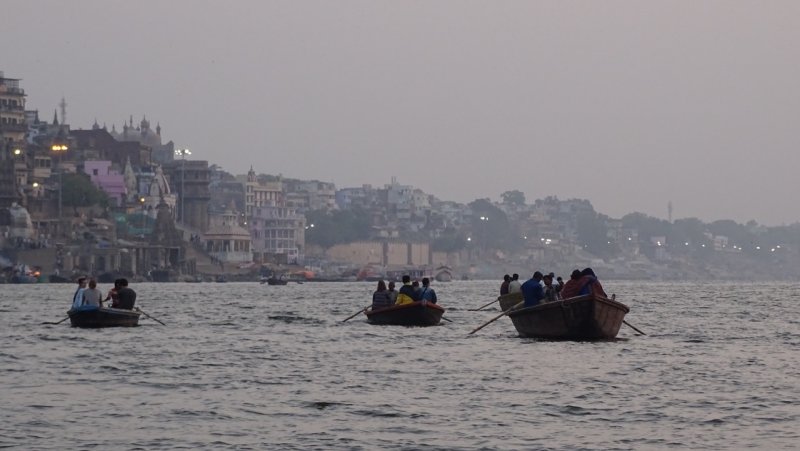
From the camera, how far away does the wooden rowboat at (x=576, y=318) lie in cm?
4075

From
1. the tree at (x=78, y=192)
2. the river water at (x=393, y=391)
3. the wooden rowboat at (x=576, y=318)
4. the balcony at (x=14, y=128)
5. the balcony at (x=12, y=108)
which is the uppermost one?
the balcony at (x=12, y=108)

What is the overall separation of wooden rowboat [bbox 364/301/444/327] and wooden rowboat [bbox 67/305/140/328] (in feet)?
23.1

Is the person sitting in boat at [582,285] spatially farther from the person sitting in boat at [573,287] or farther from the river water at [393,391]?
the river water at [393,391]

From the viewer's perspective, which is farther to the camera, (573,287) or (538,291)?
(538,291)

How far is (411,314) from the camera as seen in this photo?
5034cm

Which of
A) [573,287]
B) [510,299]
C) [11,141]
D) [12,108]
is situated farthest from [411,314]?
[12,108]

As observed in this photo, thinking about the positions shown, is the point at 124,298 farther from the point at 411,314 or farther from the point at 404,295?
the point at 411,314

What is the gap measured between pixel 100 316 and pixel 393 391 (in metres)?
17.8

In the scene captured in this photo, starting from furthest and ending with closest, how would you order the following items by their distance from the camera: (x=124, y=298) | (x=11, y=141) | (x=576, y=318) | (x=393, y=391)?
1. (x=11, y=141)
2. (x=124, y=298)
3. (x=576, y=318)
4. (x=393, y=391)

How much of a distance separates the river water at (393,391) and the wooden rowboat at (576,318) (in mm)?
461

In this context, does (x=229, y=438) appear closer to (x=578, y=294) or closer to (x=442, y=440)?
(x=442, y=440)

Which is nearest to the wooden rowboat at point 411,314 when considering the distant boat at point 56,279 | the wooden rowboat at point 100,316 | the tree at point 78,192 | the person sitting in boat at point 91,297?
the wooden rowboat at point 100,316

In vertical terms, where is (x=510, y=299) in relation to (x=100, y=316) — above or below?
above

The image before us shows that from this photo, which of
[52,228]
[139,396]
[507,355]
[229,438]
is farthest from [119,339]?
[52,228]
